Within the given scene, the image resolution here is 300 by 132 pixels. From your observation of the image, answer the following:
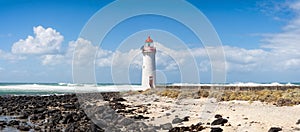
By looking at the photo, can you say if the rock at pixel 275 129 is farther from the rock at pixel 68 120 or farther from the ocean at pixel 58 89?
the ocean at pixel 58 89

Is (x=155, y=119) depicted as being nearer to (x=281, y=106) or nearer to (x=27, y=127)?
(x=27, y=127)

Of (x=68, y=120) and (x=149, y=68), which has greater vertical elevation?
(x=149, y=68)

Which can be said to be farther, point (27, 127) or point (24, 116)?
point (24, 116)

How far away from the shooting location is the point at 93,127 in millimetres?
11742

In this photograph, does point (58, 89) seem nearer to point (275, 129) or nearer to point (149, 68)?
point (149, 68)

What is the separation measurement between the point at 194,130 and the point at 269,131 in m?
2.26

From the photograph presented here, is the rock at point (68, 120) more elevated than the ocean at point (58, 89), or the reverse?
the ocean at point (58, 89)

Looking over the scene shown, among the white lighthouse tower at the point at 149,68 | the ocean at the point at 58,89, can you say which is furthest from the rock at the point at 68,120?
the ocean at the point at 58,89

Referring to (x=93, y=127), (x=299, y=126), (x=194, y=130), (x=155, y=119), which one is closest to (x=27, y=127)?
(x=93, y=127)

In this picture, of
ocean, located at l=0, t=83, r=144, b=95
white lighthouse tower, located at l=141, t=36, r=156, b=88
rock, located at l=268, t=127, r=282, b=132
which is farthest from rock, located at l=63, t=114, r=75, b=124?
ocean, located at l=0, t=83, r=144, b=95

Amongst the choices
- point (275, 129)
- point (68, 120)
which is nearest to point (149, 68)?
point (68, 120)

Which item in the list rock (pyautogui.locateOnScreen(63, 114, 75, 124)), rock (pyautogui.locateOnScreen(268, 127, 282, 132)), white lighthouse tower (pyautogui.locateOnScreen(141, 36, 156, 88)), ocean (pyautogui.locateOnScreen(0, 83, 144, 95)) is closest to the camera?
rock (pyautogui.locateOnScreen(268, 127, 282, 132))

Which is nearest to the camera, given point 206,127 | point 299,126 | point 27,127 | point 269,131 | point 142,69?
point 269,131

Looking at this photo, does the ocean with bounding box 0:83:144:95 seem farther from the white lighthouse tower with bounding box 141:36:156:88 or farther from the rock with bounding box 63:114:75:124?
the rock with bounding box 63:114:75:124
